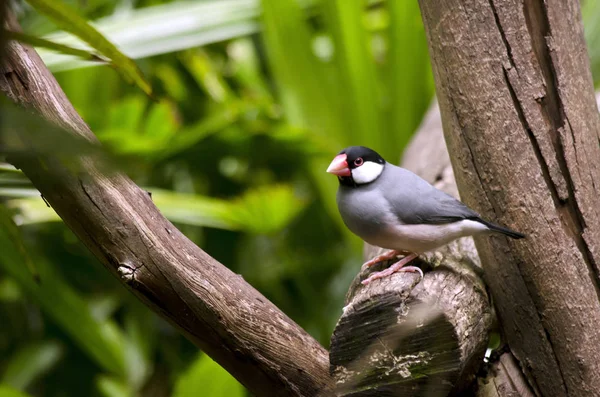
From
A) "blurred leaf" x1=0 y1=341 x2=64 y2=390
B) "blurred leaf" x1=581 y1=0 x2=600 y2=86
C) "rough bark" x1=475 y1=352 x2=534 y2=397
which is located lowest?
"rough bark" x1=475 y1=352 x2=534 y2=397

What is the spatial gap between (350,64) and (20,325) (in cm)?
184

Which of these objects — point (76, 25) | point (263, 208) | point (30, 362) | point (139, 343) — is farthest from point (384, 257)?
point (30, 362)

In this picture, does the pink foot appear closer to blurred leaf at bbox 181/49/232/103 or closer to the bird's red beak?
the bird's red beak

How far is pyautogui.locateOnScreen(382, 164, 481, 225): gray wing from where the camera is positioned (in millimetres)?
1235

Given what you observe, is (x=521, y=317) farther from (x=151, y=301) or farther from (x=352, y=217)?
(x=151, y=301)

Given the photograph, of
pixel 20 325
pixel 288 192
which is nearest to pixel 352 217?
pixel 288 192

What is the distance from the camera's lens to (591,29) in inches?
84.5

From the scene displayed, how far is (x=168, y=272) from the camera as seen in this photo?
1005mm

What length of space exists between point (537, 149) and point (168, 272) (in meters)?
0.72

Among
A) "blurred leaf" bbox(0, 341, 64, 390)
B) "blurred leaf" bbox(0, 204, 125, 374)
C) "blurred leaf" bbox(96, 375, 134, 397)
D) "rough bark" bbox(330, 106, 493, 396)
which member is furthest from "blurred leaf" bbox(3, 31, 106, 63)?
"blurred leaf" bbox(0, 341, 64, 390)

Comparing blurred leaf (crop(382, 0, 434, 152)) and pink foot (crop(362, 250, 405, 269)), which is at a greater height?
blurred leaf (crop(382, 0, 434, 152))

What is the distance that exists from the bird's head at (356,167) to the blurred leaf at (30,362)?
1.71 meters

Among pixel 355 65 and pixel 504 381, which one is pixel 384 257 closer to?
pixel 504 381

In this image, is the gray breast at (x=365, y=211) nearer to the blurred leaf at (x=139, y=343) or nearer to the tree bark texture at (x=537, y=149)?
the tree bark texture at (x=537, y=149)
